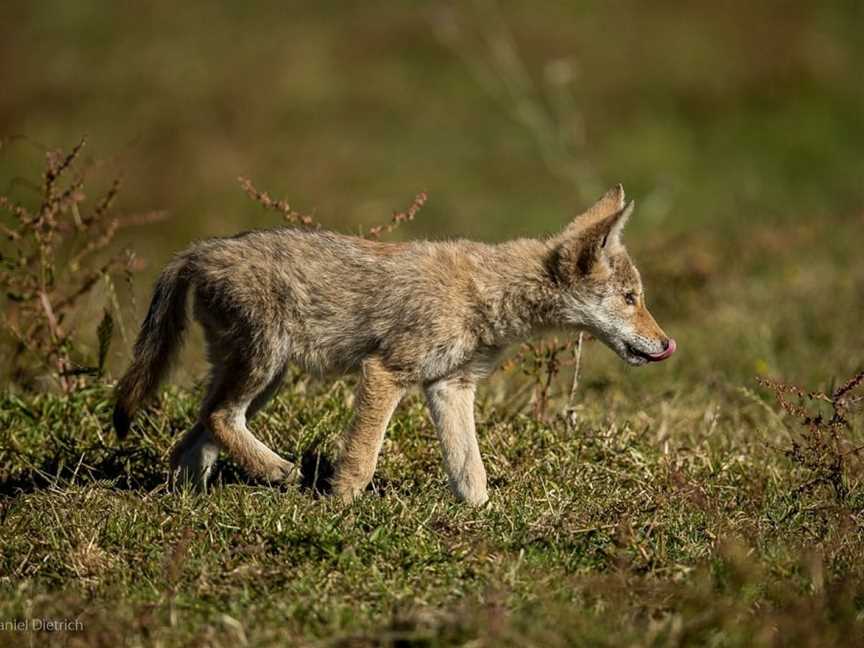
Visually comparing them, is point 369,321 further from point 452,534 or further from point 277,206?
point 452,534

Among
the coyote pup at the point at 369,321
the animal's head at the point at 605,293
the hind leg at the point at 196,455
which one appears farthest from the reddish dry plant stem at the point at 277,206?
the animal's head at the point at 605,293

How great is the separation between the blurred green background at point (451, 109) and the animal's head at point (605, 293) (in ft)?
18.3

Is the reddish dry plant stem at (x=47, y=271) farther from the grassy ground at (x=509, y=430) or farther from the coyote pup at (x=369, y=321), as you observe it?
the coyote pup at (x=369, y=321)

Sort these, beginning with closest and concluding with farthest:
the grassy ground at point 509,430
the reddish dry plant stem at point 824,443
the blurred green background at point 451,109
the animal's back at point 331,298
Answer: the grassy ground at point 509,430, the reddish dry plant stem at point 824,443, the animal's back at point 331,298, the blurred green background at point 451,109

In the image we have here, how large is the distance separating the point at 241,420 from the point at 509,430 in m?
1.36

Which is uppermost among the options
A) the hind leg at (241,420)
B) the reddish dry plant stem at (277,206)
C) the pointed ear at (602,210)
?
the pointed ear at (602,210)

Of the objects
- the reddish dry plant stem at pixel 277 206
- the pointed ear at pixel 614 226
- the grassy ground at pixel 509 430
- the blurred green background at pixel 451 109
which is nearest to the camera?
the grassy ground at pixel 509 430

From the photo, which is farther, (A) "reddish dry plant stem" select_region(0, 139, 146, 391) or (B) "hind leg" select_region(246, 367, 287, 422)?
(A) "reddish dry plant stem" select_region(0, 139, 146, 391)

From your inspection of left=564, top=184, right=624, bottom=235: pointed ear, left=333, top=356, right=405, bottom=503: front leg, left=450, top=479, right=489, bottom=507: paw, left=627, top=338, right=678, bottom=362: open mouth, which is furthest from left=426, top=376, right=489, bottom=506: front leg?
left=564, top=184, right=624, bottom=235: pointed ear

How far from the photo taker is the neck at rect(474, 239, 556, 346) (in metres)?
5.50

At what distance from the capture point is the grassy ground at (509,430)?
13.0 feet

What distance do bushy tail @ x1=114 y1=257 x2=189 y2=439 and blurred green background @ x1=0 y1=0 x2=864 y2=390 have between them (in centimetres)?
561

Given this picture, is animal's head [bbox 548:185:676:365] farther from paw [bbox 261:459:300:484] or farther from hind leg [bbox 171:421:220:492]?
hind leg [bbox 171:421:220:492]

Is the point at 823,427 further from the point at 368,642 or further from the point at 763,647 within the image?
the point at 368,642
